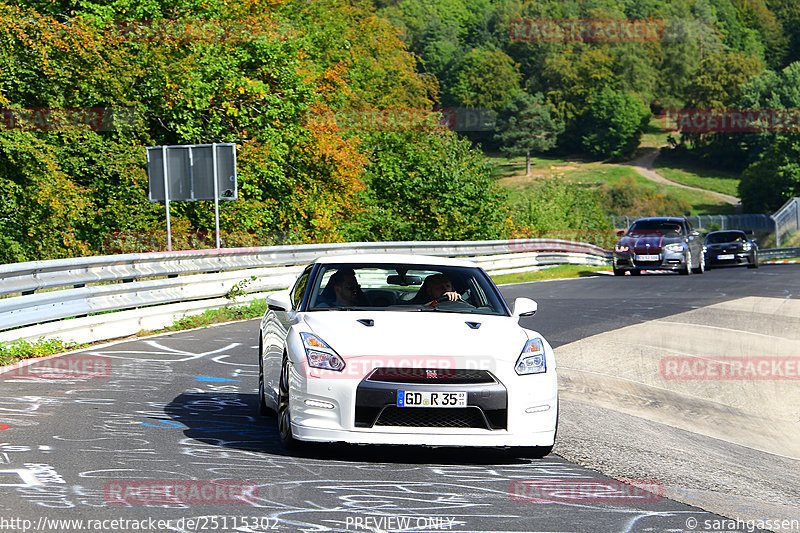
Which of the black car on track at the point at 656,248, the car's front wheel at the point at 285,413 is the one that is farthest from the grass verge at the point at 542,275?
the car's front wheel at the point at 285,413

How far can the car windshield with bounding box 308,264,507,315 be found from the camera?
7.51 metres

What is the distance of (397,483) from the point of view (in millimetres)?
5969

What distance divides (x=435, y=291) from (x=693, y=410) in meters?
3.42

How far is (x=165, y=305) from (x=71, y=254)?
12748 mm

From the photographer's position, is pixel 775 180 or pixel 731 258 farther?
pixel 775 180

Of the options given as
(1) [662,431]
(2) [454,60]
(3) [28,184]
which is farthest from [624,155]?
(1) [662,431]

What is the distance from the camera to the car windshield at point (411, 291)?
751cm
